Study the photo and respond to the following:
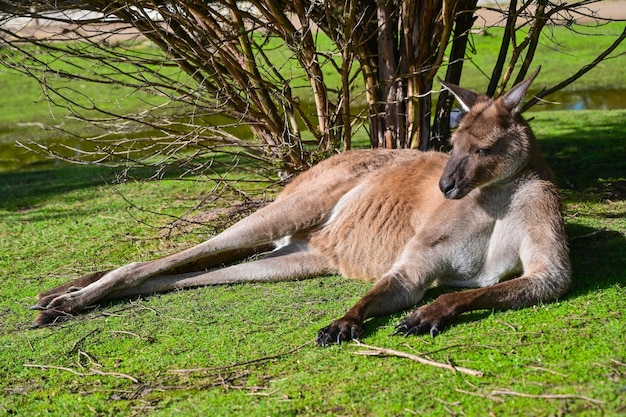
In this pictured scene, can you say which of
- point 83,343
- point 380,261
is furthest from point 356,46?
point 83,343

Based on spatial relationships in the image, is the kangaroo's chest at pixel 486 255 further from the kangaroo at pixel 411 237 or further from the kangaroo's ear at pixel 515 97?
the kangaroo's ear at pixel 515 97

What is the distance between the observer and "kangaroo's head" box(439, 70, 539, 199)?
4.17 m

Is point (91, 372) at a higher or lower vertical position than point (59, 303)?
lower

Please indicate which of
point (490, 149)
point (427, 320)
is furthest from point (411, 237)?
point (427, 320)

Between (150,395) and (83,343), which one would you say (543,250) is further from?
(83,343)

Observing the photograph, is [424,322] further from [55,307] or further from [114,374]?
[55,307]

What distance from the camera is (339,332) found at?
3785 millimetres

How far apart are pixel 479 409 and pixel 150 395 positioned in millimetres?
1371

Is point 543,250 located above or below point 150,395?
above

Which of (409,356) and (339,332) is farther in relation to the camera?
(339,332)

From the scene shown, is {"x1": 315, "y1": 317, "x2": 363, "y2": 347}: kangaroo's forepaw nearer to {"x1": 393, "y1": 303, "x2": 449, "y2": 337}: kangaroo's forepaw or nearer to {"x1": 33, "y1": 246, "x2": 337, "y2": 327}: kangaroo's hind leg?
{"x1": 393, "y1": 303, "x2": 449, "y2": 337}: kangaroo's forepaw

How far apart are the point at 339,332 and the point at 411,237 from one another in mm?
1045

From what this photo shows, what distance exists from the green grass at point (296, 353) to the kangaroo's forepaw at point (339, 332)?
57 mm

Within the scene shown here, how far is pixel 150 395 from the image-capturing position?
352cm
